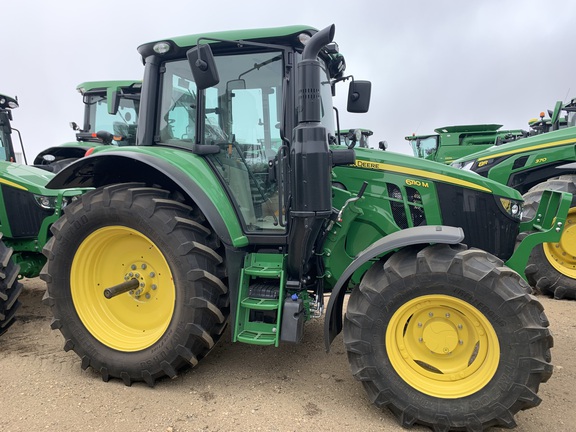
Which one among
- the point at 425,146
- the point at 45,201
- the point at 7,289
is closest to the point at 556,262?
the point at 7,289

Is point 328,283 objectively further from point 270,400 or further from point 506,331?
point 506,331

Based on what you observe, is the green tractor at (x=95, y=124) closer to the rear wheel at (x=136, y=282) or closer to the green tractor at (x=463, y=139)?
the rear wheel at (x=136, y=282)

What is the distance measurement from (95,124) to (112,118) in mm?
405

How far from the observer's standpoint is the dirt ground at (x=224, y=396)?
252cm

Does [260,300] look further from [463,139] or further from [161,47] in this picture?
[463,139]

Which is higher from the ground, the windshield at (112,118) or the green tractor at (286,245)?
the windshield at (112,118)

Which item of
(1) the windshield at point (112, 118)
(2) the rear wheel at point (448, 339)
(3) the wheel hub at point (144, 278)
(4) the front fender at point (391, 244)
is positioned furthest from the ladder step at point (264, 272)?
(1) the windshield at point (112, 118)

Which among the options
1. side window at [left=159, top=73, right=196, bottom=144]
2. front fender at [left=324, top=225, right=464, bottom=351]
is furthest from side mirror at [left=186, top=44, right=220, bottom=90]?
front fender at [left=324, top=225, right=464, bottom=351]

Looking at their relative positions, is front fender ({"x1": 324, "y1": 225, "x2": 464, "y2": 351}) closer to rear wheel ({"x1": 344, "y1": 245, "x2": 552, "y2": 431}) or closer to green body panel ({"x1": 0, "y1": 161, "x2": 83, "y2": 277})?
rear wheel ({"x1": 344, "y1": 245, "x2": 552, "y2": 431})

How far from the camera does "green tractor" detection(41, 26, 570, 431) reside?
96.7 inches

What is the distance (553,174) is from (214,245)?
490cm

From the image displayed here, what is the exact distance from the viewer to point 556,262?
16.7 feet

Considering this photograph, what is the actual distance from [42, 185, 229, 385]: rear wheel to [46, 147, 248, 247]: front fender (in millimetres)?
149

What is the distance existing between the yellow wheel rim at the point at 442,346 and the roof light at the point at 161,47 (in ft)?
7.79
